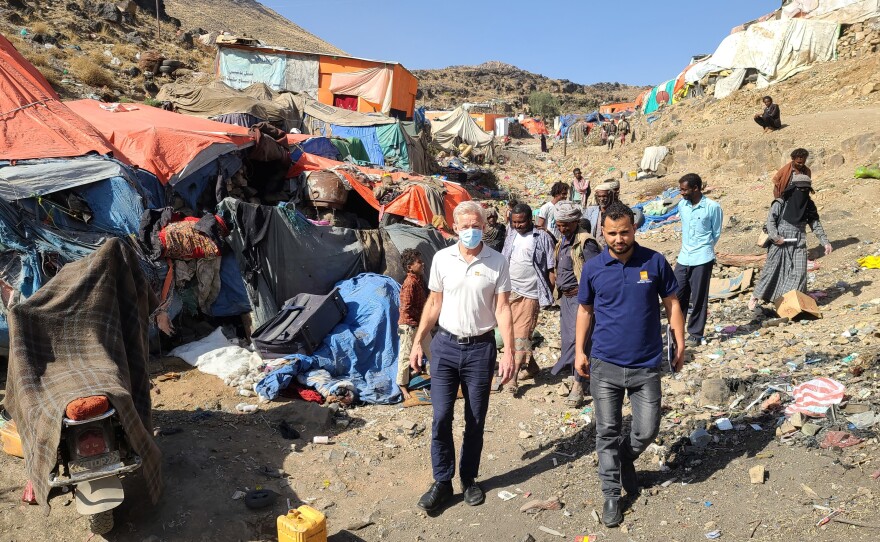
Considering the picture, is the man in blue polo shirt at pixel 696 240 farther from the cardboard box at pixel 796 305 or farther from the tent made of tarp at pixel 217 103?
the tent made of tarp at pixel 217 103

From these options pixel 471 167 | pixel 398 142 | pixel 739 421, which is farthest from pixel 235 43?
pixel 739 421

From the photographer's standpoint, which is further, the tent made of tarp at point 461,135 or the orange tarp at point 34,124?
the tent made of tarp at point 461,135

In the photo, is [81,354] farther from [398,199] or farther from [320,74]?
[320,74]

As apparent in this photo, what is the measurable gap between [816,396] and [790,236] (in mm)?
2759

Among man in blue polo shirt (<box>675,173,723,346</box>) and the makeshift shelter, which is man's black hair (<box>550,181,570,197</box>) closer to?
man in blue polo shirt (<box>675,173,723,346</box>)

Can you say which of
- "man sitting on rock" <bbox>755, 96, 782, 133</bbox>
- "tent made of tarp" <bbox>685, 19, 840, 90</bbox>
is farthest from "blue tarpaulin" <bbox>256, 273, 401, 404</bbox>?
"tent made of tarp" <bbox>685, 19, 840, 90</bbox>

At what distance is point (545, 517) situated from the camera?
336 centimetres

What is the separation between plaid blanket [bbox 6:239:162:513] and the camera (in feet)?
9.45

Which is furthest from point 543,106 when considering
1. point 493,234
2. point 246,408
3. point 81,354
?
point 81,354

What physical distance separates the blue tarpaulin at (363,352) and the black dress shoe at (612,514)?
257 centimetres

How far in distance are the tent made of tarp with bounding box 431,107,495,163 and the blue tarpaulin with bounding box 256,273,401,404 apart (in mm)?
20460

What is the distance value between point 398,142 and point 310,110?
115 inches

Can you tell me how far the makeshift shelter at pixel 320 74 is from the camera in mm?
21750

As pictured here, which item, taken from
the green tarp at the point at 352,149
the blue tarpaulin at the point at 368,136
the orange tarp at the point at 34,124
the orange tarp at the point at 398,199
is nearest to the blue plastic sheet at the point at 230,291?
the orange tarp at the point at 34,124
